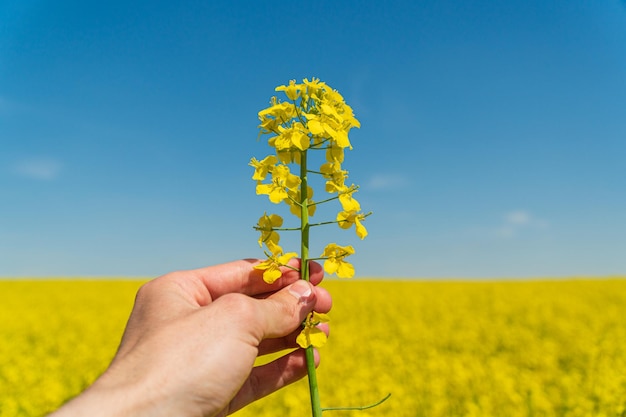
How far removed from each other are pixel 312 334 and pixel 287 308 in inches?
5.9

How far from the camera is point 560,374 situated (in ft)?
20.6

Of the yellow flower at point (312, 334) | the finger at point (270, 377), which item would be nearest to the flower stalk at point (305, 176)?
the yellow flower at point (312, 334)

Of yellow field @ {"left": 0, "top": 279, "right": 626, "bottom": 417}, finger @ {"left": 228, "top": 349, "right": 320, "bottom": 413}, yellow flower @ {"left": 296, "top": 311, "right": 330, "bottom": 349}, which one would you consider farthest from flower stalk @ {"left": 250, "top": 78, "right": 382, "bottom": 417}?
yellow field @ {"left": 0, "top": 279, "right": 626, "bottom": 417}

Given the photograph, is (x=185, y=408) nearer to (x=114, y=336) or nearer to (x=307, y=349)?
(x=307, y=349)

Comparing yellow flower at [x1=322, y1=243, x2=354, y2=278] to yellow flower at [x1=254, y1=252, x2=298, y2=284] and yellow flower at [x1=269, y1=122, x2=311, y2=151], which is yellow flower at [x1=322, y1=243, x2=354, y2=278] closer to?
yellow flower at [x1=254, y1=252, x2=298, y2=284]

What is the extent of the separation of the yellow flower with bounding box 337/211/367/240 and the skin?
318 mm

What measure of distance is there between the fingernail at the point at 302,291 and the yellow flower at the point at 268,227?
21 cm

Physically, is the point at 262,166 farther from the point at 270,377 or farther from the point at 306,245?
the point at 270,377

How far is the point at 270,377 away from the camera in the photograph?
2.67 meters

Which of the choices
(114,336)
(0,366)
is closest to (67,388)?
(0,366)

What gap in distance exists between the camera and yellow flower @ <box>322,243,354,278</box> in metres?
2.02

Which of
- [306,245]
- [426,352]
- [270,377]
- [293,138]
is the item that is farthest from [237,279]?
[426,352]

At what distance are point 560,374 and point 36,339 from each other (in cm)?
832

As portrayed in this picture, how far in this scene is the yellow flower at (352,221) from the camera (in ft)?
6.74
